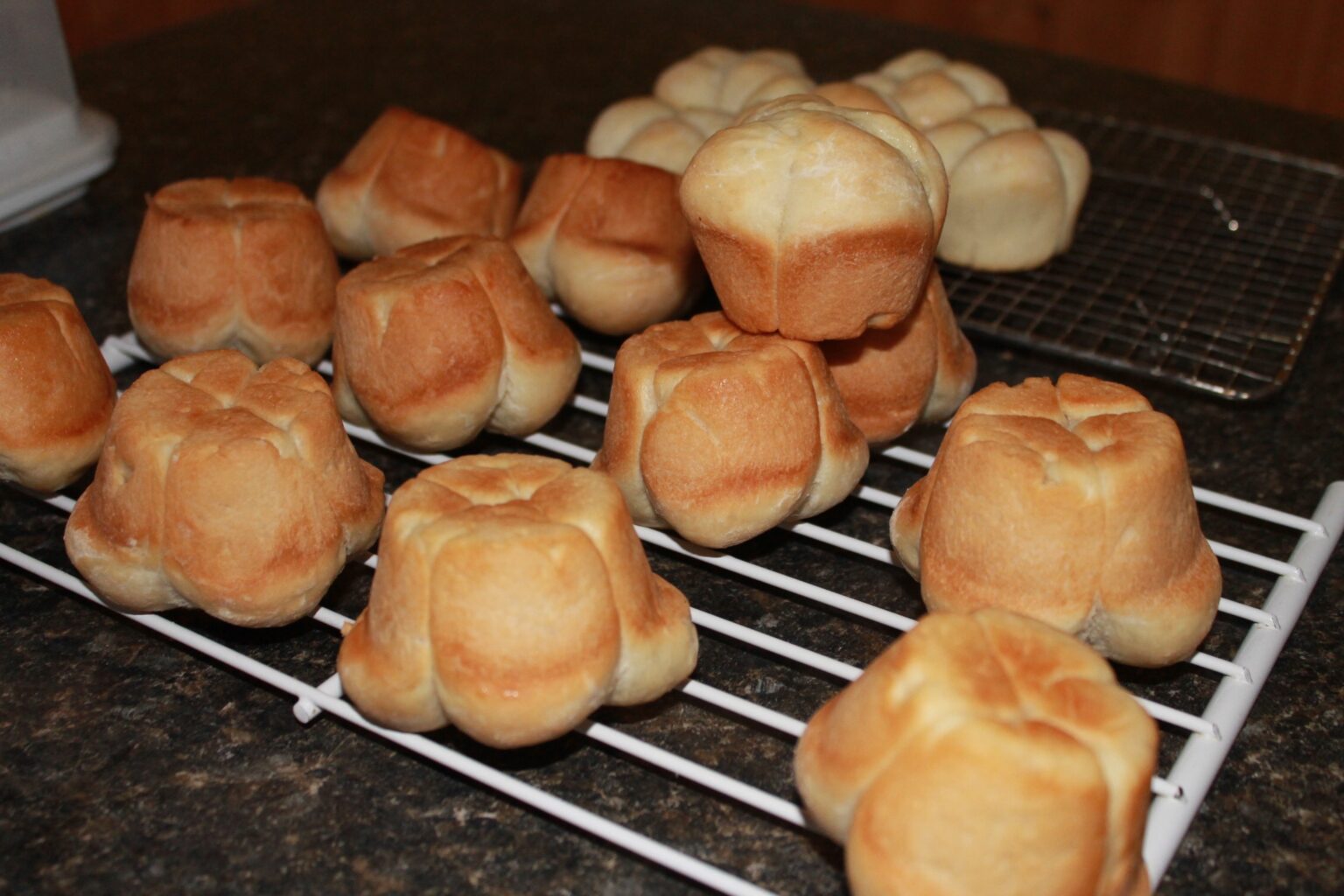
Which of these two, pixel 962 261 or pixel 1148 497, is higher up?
pixel 1148 497

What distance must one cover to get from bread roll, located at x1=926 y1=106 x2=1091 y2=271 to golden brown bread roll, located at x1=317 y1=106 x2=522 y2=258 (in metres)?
0.56

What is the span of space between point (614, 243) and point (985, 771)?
2.80 feet

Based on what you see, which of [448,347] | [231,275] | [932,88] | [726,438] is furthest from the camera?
[932,88]

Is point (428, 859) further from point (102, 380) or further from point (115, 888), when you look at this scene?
point (102, 380)

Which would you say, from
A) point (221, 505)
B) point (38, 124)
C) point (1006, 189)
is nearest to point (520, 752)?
point (221, 505)

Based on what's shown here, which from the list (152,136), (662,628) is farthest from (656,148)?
(152,136)

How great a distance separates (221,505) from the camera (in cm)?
103

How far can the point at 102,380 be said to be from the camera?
127 cm

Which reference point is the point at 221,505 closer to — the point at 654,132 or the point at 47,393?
the point at 47,393

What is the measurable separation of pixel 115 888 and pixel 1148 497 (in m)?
0.79

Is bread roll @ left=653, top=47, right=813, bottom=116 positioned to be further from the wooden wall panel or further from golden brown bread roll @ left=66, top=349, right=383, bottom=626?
the wooden wall panel

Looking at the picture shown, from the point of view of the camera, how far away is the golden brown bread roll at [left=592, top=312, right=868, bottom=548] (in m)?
1.12

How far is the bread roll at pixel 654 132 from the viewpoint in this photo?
64.1 inches

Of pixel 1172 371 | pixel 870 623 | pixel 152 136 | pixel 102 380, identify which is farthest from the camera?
pixel 152 136
